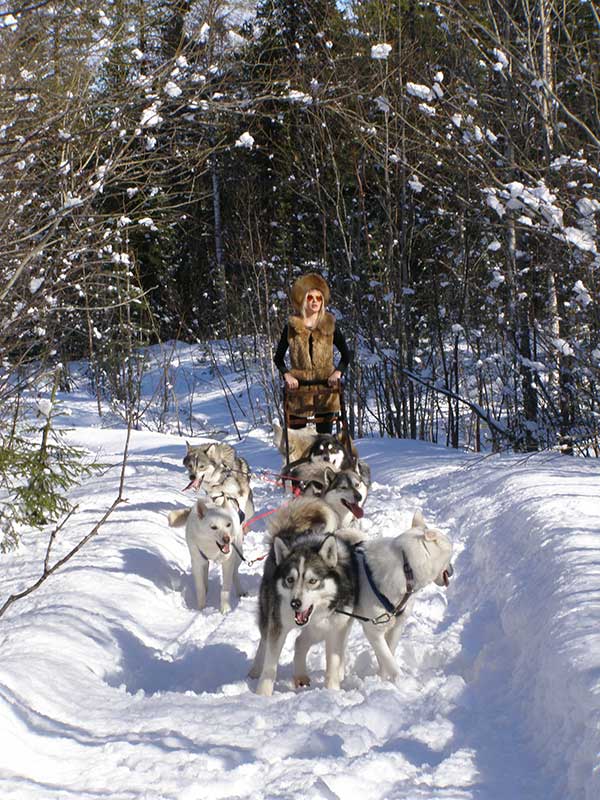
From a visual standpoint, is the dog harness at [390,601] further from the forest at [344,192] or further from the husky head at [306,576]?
the forest at [344,192]

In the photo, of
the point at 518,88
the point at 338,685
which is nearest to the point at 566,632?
the point at 338,685

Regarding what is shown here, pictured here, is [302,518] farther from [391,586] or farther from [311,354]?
[311,354]

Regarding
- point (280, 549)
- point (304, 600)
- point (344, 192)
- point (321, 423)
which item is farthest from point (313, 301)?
point (344, 192)

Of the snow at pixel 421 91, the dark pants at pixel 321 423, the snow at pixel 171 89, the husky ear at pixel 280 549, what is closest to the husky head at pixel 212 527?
the husky ear at pixel 280 549

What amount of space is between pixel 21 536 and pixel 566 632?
4517mm

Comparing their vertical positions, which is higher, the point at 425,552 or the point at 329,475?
the point at 329,475

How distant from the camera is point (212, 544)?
512 cm

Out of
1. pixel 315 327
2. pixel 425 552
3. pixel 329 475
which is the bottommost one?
pixel 425 552

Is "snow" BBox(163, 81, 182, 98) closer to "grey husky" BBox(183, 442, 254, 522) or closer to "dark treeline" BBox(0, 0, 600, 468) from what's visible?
"dark treeline" BBox(0, 0, 600, 468)

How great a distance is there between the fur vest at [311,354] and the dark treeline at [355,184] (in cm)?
167

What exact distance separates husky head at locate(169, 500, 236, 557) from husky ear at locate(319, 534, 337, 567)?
1.27 metres

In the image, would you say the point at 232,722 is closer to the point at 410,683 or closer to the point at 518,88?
the point at 410,683

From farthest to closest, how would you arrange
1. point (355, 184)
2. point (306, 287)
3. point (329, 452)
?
point (355, 184)
point (306, 287)
point (329, 452)

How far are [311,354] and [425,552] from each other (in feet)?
13.3
